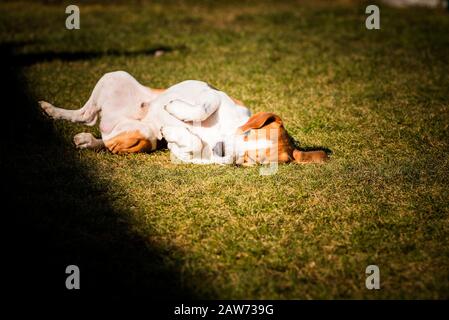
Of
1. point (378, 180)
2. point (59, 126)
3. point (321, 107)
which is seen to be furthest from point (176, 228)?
point (321, 107)

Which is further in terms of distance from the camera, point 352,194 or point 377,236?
point 352,194

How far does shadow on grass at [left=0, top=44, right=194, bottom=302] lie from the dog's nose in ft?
3.12

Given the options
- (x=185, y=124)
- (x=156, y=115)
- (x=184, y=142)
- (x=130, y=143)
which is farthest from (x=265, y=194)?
(x=130, y=143)

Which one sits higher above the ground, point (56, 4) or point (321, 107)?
point (56, 4)

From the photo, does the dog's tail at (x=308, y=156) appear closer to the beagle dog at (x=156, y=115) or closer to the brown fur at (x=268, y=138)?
the brown fur at (x=268, y=138)

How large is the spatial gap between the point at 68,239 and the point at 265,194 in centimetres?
161

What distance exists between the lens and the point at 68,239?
3406 mm

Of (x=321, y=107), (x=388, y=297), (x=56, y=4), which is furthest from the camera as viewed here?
(x=56, y=4)

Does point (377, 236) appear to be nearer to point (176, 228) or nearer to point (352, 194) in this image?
point (352, 194)

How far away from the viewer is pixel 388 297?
9.77 feet

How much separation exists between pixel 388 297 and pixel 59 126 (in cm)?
398

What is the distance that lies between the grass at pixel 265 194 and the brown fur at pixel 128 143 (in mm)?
118

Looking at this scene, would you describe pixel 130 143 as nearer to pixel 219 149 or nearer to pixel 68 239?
pixel 219 149

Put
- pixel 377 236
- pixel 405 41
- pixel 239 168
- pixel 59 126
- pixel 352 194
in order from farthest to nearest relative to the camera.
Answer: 1. pixel 405 41
2. pixel 59 126
3. pixel 239 168
4. pixel 352 194
5. pixel 377 236
